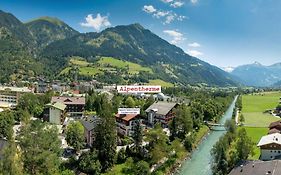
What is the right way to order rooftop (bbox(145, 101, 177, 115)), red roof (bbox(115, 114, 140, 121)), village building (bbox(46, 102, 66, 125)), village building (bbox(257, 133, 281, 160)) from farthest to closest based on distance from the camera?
village building (bbox(46, 102, 66, 125)), rooftop (bbox(145, 101, 177, 115)), red roof (bbox(115, 114, 140, 121)), village building (bbox(257, 133, 281, 160))

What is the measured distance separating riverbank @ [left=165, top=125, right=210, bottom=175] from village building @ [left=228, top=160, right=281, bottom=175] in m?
16.3

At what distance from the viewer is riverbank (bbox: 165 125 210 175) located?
215 feet

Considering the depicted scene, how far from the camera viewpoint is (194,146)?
83.2 m

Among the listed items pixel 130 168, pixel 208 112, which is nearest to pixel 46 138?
pixel 130 168

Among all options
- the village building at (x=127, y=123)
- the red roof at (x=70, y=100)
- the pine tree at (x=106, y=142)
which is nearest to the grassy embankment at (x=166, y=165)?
the pine tree at (x=106, y=142)

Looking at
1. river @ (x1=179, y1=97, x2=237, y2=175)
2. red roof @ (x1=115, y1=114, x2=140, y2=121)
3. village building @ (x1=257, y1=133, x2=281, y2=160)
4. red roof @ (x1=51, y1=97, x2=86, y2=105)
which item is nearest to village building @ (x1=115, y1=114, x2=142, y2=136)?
red roof @ (x1=115, y1=114, x2=140, y2=121)

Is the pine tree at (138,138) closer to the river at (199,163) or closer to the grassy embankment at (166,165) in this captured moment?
the grassy embankment at (166,165)

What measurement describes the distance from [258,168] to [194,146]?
A: 35.4 m

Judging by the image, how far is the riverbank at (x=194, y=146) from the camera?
65438 mm

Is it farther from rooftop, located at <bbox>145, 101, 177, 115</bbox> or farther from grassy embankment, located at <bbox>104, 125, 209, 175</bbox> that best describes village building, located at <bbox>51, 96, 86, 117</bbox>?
grassy embankment, located at <bbox>104, 125, 209, 175</bbox>

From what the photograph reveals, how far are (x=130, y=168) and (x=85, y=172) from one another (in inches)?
328

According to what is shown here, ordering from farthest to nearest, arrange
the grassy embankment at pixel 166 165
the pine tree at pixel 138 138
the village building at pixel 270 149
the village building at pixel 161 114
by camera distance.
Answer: the village building at pixel 161 114 < the pine tree at pixel 138 138 < the village building at pixel 270 149 < the grassy embankment at pixel 166 165

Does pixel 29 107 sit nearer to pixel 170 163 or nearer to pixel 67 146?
pixel 67 146

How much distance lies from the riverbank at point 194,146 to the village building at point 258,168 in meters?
16.3
